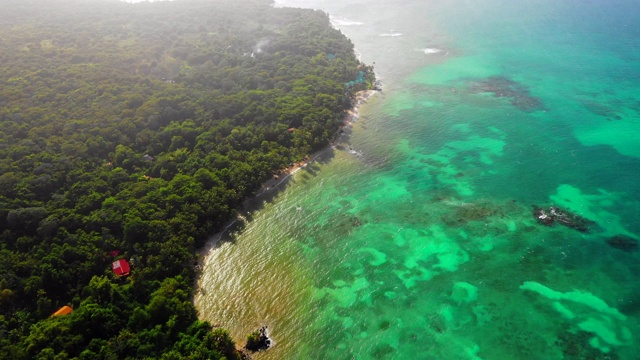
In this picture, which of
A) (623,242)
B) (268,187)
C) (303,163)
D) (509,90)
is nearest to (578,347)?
(623,242)

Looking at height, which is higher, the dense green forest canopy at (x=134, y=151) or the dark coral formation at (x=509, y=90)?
the dense green forest canopy at (x=134, y=151)

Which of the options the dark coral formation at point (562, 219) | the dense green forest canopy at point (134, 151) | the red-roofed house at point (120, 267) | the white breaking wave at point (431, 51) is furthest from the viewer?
the white breaking wave at point (431, 51)

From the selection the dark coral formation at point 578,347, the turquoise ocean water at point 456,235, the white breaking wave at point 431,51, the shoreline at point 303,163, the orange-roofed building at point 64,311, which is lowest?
the dark coral formation at point 578,347

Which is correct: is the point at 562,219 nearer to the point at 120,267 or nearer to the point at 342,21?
the point at 120,267

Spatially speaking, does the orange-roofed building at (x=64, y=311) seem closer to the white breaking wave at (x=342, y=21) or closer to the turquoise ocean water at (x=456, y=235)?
the turquoise ocean water at (x=456, y=235)

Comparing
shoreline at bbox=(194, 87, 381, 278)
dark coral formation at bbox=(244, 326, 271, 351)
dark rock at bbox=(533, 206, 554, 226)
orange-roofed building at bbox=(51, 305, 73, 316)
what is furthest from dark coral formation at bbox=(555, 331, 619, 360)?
orange-roofed building at bbox=(51, 305, 73, 316)

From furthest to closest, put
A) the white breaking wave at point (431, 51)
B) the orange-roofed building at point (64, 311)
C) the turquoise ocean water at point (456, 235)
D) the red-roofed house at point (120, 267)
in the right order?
the white breaking wave at point (431, 51), the red-roofed house at point (120, 267), the turquoise ocean water at point (456, 235), the orange-roofed building at point (64, 311)

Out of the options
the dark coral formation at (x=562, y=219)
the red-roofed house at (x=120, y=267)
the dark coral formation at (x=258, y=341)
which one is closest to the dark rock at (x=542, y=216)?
the dark coral formation at (x=562, y=219)
